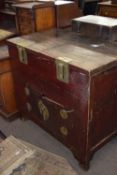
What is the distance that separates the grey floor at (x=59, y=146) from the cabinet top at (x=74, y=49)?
2.26ft

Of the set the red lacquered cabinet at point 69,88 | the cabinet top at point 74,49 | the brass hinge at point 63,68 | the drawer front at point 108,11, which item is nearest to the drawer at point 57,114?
the red lacquered cabinet at point 69,88

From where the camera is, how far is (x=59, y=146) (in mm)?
1562

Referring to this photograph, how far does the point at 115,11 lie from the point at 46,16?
104 cm

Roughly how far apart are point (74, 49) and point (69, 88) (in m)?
0.26

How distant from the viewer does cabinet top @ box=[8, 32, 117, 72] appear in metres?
1.10

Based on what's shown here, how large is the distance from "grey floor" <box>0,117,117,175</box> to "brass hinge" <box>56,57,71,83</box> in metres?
0.59

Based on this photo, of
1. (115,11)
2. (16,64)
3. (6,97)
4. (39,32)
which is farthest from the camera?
(115,11)

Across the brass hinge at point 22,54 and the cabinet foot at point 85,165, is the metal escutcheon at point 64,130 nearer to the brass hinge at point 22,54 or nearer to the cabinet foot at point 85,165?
the cabinet foot at point 85,165

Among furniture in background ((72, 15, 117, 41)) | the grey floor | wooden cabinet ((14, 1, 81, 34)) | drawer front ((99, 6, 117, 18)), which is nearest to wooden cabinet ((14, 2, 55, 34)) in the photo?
wooden cabinet ((14, 1, 81, 34))

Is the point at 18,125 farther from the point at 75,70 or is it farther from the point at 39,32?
the point at 75,70

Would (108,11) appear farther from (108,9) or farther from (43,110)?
(43,110)

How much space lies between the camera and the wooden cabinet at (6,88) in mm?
1648

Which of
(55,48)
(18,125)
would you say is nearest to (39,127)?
(18,125)

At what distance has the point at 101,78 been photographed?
1105mm
